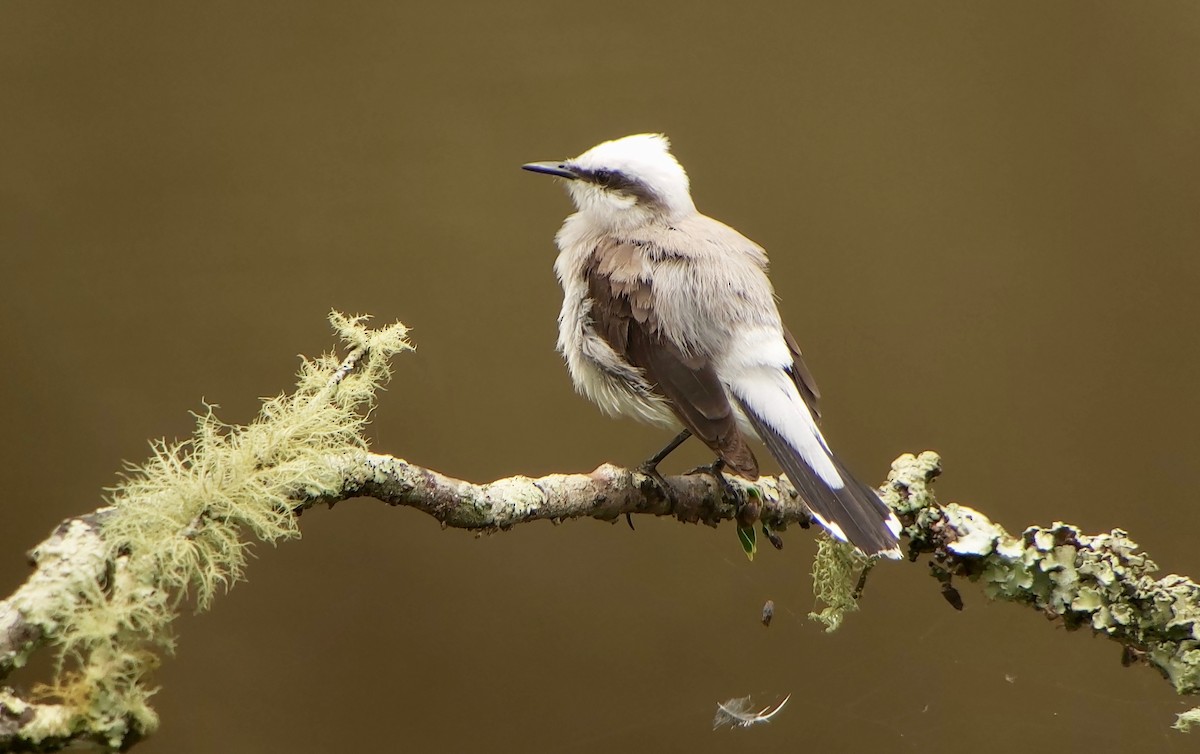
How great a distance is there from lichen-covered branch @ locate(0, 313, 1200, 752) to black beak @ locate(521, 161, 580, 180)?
13.9 inches

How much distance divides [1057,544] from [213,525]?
0.78 metres

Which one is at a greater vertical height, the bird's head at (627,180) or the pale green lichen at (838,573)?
the bird's head at (627,180)

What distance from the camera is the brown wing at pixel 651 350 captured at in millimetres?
1078

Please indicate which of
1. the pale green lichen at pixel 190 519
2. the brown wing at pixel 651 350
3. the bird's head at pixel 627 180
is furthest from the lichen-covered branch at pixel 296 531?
the bird's head at pixel 627 180

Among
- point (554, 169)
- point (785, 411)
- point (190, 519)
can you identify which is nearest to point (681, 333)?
point (785, 411)

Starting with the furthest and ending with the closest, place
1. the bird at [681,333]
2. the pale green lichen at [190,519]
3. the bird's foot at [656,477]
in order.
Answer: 1. the bird's foot at [656,477]
2. the bird at [681,333]
3. the pale green lichen at [190,519]

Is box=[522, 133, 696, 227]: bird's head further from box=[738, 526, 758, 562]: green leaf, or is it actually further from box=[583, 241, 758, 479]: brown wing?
box=[738, 526, 758, 562]: green leaf

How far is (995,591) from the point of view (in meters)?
1.04

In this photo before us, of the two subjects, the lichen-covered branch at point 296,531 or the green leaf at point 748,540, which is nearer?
the lichen-covered branch at point 296,531

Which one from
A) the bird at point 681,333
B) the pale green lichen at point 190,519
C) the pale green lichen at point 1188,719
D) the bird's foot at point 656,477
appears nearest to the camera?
the pale green lichen at point 190,519

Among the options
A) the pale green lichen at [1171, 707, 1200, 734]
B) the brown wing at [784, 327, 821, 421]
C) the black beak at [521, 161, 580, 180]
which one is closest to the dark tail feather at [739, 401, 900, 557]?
the brown wing at [784, 327, 821, 421]

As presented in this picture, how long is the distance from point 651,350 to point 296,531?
0.51 m

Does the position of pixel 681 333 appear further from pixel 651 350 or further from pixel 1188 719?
pixel 1188 719

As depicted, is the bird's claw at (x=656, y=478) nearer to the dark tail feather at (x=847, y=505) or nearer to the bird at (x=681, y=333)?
the bird at (x=681, y=333)
